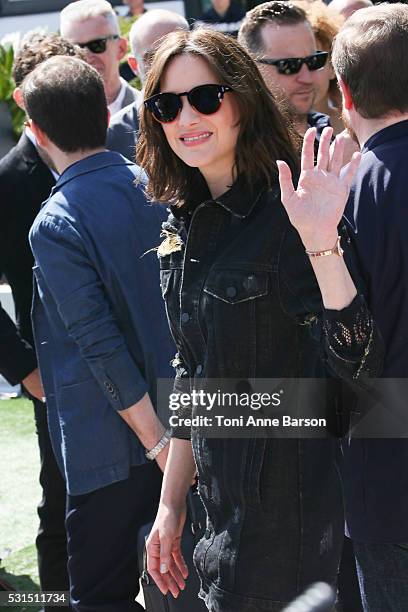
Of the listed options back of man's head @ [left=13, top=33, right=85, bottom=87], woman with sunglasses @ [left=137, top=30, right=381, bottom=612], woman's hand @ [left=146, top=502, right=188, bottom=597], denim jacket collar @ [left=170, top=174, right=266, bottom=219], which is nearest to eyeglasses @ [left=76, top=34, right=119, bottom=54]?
back of man's head @ [left=13, top=33, right=85, bottom=87]

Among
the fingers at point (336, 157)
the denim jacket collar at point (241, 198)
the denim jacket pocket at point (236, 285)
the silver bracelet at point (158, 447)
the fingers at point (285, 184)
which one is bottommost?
the silver bracelet at point (158, 447)

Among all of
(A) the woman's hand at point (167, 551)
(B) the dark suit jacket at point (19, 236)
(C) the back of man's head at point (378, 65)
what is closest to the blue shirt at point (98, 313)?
(B) the dark suit jacket at point (19, 236)

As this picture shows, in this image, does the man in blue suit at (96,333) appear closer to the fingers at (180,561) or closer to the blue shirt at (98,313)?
the blue shirt at (98,313)

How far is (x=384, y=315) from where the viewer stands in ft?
7.69

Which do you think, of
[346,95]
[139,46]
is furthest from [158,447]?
[139,46]

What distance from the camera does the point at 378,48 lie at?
2.48 meters

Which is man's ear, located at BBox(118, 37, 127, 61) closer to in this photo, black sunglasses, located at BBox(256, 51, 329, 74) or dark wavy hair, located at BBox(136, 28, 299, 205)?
black sunglasses, located at BBox(256, 51, 329, 74)

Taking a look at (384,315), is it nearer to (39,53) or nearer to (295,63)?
(295,63)

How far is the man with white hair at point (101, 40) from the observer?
5.65 m

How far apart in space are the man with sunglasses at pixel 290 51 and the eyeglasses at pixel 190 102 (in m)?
1.81

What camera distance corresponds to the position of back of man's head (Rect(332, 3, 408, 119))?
2469mm

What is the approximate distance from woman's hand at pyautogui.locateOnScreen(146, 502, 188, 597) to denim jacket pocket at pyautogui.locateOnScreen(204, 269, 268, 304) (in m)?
0.64

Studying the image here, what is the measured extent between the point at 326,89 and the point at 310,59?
0.61 feet

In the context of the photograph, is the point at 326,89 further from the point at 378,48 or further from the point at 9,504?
the point at 9,504
